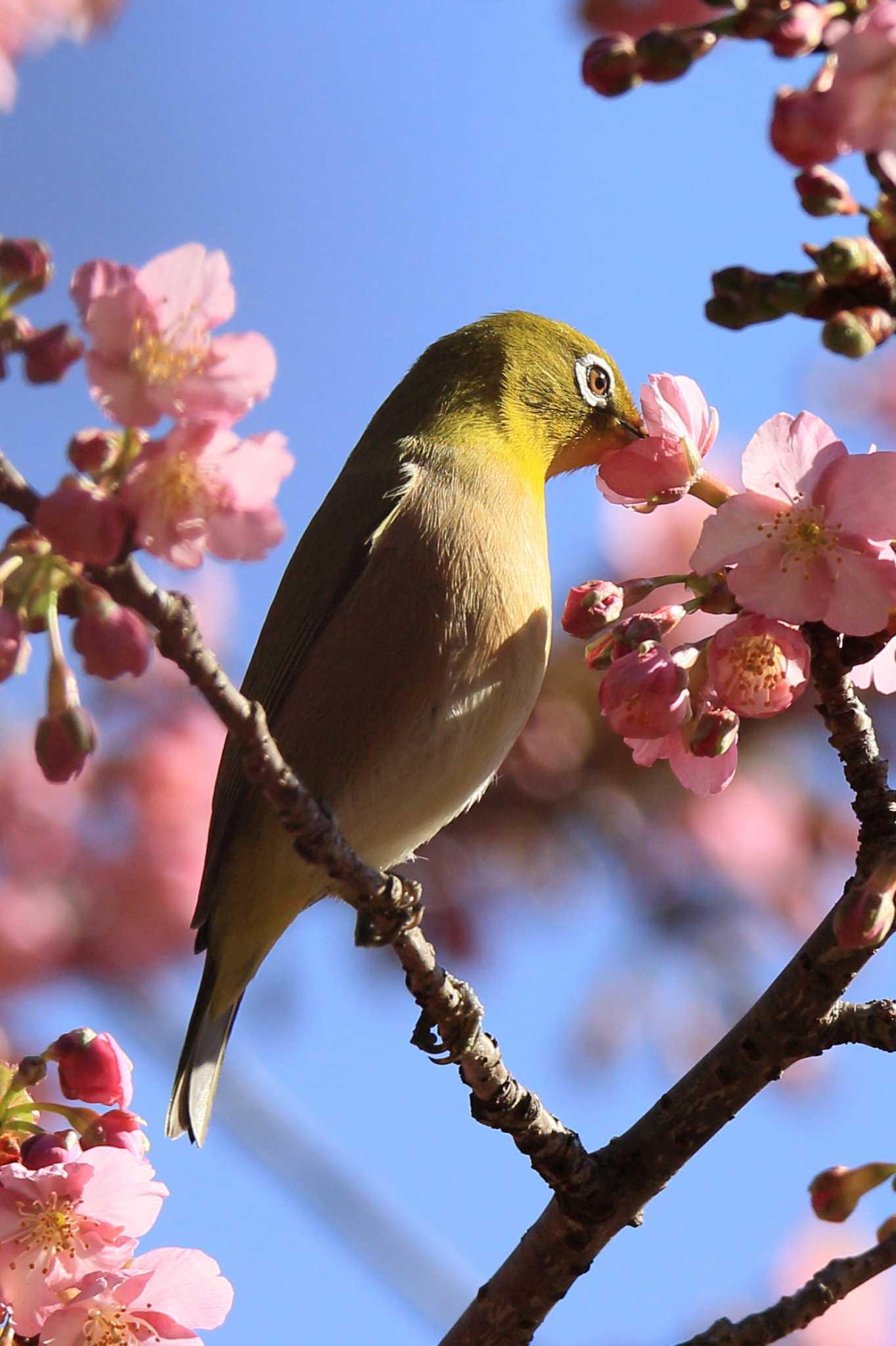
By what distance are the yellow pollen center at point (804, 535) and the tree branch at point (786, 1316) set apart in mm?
988

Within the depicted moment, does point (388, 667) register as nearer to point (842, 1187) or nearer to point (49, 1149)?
point (49, 1149)

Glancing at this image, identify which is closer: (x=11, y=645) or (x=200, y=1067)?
(x=11, y=645)

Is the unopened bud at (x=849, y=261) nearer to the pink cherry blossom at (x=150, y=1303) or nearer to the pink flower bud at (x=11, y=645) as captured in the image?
the pink flower bud at (x=11, y=645)

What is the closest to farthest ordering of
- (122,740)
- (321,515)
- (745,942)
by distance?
(321,515), (122,740), (745,942)

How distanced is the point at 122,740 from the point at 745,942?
2068mm

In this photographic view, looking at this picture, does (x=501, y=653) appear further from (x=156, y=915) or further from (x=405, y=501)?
(x=156, y=915)

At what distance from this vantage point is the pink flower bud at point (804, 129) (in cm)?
150

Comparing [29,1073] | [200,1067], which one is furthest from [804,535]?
[200,1067]

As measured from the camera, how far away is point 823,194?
5.33ft

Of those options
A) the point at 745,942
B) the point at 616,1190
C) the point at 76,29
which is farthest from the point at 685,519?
the point at 616,1190

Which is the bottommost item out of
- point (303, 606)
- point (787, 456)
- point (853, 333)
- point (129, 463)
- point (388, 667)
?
point (853, 333)

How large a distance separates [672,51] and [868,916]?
105 cm

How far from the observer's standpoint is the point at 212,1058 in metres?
3.72

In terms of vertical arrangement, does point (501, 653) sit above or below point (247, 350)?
above
